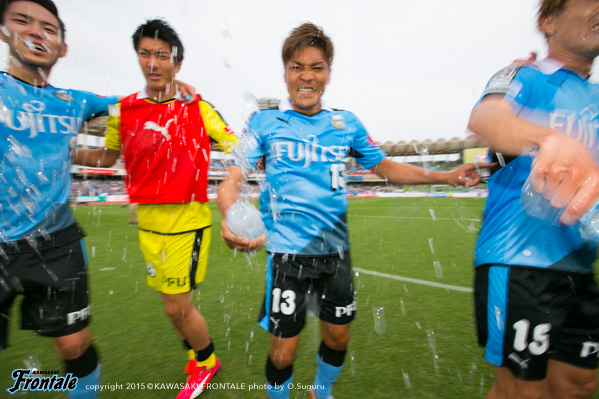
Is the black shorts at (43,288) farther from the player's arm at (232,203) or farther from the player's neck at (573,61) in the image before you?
the player's neck at (573,61)

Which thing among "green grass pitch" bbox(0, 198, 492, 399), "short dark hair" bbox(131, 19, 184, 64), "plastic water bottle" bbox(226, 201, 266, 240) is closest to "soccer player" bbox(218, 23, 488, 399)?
"plastic water bottle" bbox(226, 201, 266, 240)

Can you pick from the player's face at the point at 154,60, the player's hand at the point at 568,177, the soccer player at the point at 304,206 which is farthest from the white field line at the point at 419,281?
the player's face at the point at 154,60

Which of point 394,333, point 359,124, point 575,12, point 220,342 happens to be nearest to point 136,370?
point 220,342

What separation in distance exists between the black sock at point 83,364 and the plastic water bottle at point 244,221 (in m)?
1.16

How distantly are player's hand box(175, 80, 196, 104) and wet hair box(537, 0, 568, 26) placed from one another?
2.07m

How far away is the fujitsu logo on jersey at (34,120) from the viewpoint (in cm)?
172

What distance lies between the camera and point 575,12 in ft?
3.80

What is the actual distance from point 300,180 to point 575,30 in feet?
4.30

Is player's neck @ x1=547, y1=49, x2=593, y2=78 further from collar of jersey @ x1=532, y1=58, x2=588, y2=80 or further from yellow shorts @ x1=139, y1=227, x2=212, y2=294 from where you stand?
yellow shorts @ x1=139, y1=227, x2=212, y2=294

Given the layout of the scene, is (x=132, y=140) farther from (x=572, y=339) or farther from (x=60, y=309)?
(x=572, y=339)

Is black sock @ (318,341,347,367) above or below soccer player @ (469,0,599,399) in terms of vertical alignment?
below

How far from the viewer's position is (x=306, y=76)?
1.92 meters

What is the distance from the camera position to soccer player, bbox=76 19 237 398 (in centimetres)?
233

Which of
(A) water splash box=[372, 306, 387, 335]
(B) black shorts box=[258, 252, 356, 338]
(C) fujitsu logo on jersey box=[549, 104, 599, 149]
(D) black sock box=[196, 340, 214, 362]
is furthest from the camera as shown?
(A) water splash box=[372, 306, 387, 335]
